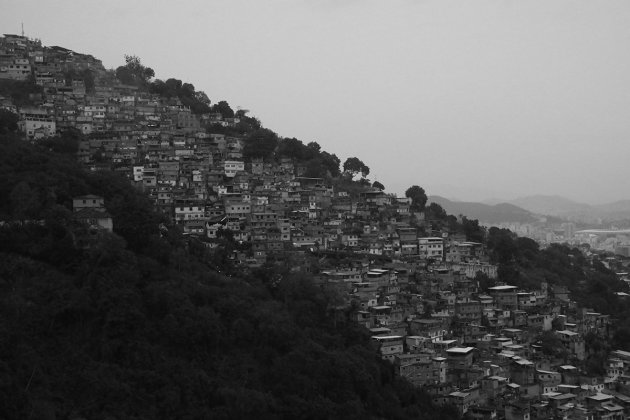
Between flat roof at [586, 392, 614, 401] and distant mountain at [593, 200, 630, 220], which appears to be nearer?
flat roof at [586, 392, 614, 401]

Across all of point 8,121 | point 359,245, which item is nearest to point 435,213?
point 359,245

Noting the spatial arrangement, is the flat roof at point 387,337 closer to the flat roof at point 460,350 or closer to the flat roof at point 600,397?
the flat roof at point 460,350

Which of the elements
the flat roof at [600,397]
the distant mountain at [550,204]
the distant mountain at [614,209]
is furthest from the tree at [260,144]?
the distant mountain at [550,204]

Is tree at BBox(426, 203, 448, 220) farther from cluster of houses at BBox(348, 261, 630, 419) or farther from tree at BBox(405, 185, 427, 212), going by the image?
cluster of houses at BBox(348, 261, 630, 419)

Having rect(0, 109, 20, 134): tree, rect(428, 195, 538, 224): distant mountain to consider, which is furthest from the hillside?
rect(0, 109, 20, 134): tree

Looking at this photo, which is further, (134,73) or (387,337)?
(134,73)

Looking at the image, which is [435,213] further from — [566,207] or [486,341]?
[566,207]
